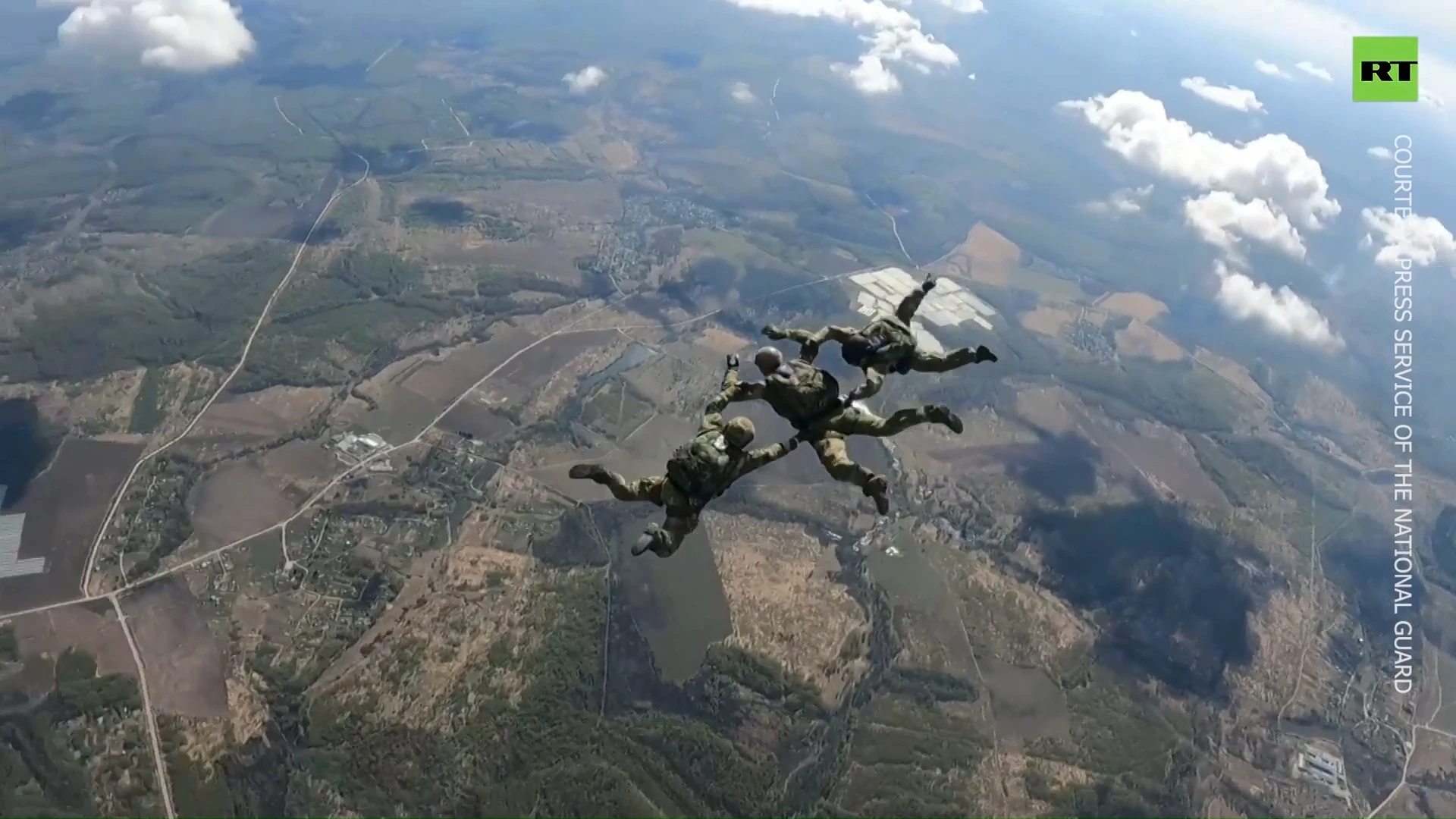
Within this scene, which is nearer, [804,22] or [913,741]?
[913,741]

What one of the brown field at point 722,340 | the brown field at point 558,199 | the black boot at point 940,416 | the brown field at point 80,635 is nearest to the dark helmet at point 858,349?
the black boot at point 940,416

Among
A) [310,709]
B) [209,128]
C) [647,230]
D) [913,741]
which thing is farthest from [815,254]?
[209,128]

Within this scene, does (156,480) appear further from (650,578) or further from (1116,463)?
(1116,463)

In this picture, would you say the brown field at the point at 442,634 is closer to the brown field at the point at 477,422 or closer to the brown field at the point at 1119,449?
the brown field at the point at 477,422

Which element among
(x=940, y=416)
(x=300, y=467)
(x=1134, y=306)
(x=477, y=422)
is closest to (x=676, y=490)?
(x=940, y=416)

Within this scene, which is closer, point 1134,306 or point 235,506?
point 235,506

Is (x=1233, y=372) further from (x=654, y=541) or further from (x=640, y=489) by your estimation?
(x=654, y=541)

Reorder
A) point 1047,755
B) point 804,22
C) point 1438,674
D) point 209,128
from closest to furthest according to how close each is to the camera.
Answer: point 1047,755 → point 1438,674 → point 209,128 → point 804,22
